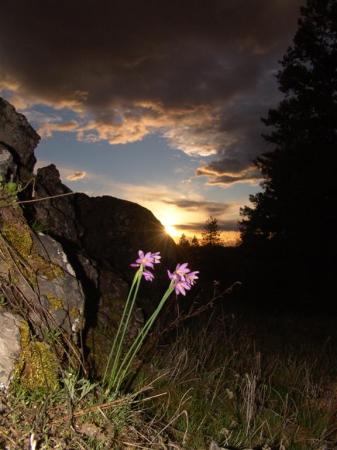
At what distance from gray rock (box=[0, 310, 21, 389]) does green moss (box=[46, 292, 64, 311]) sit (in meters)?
0.44

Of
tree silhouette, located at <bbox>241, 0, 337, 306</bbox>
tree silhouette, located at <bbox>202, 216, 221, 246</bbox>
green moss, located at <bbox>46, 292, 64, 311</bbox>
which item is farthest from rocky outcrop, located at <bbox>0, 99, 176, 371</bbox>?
tree silhouette, located at <bbox>202, 216, 221, 246</bbox>

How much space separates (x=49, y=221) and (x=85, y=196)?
3.20 metres

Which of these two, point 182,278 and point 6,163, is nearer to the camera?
point 182,278

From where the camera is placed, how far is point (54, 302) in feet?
9.72

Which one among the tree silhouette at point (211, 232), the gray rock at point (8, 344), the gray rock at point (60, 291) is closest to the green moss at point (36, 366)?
the gray rock at point (8, 344)

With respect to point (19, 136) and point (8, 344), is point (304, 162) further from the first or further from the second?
point (8, 344)

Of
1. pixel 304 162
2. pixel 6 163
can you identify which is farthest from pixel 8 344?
pixel 304 162

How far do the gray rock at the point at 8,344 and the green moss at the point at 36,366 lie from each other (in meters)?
0.03

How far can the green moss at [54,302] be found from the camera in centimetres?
294

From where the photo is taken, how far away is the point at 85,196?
8.02 meters

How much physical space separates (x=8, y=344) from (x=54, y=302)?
2.05 ft

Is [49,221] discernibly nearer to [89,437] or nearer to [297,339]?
[89,437]

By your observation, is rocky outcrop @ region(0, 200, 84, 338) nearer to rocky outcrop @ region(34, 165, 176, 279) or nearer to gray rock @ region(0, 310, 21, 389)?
gray rock @ region(0, 310, 21, 389)

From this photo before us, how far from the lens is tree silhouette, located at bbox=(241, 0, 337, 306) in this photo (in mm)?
13805
